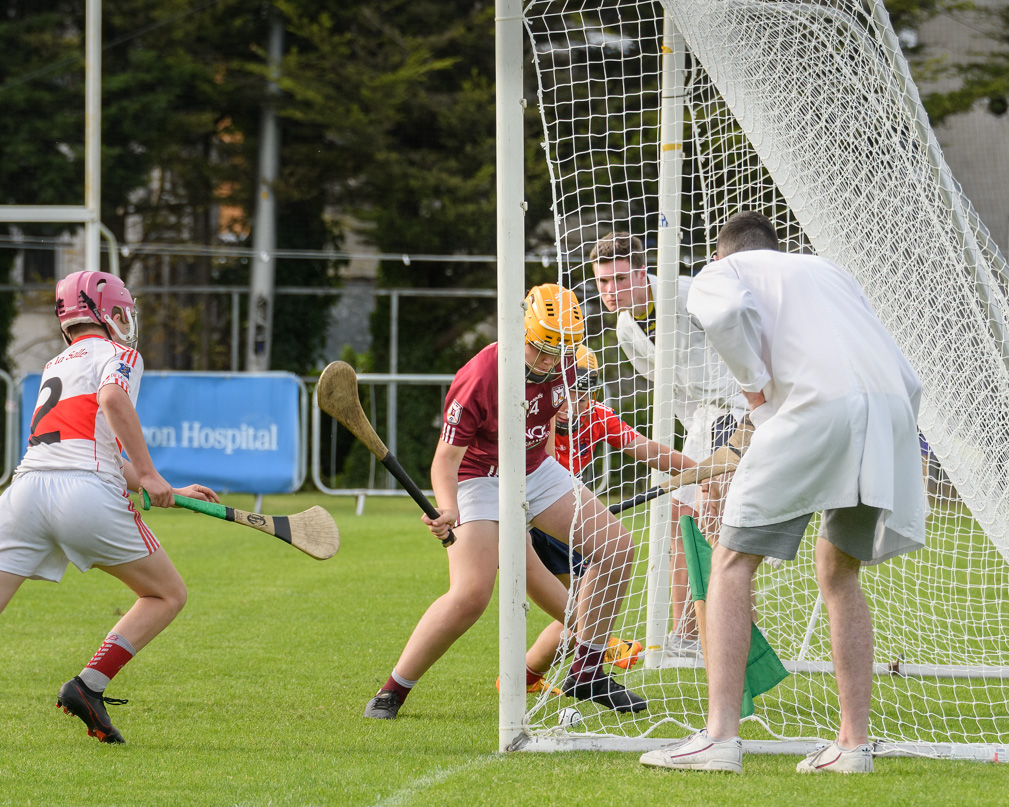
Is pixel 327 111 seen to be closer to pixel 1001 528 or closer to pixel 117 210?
pixel 117 210

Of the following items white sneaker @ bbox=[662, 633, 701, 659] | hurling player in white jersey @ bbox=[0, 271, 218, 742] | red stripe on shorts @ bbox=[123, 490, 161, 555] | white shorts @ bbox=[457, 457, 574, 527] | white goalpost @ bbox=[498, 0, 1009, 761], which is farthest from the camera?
white sneaker @ bbox=[662, 633, 701, 659]

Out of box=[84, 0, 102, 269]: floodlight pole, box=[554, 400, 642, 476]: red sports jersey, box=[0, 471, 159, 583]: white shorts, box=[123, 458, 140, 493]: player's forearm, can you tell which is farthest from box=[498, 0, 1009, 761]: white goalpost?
box=[84, 0, 102, 269]: floodlight pole

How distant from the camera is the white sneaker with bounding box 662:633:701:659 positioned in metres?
5.16

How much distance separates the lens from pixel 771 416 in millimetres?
3371

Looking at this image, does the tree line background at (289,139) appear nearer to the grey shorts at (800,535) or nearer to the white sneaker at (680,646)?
the white sneaker at (680,646)

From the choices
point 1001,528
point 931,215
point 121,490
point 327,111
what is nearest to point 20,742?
point 121,490

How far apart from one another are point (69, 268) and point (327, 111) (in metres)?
4.85

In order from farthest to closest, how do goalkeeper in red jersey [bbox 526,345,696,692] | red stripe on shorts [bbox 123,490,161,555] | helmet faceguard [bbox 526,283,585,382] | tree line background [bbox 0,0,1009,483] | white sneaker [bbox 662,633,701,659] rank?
tree line background [bbox 0,0,1009,483] → white sneaker [bbox 662,633,701,659] → goalkeeper in red jersey [bbox 526,345,696,692] → helmet faceguard [bbox 526,283,585,382] → red stripe on shorts [bbox 123,490,161,555]

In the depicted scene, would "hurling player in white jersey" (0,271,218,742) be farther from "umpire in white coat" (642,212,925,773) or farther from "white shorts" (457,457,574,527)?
"umpire in white coat" (642,212,925,773)

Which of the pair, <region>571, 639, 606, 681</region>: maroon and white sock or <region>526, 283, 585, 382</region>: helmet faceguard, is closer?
<region>526, 283, 585, 382</region>: helmet faceguard

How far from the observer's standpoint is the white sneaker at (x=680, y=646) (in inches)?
203

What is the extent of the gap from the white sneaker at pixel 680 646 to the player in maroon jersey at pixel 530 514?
0.80 m

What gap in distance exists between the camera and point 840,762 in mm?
3316

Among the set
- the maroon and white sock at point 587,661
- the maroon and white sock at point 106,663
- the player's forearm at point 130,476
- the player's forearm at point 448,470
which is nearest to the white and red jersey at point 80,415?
the player's forearm at point 130,476
